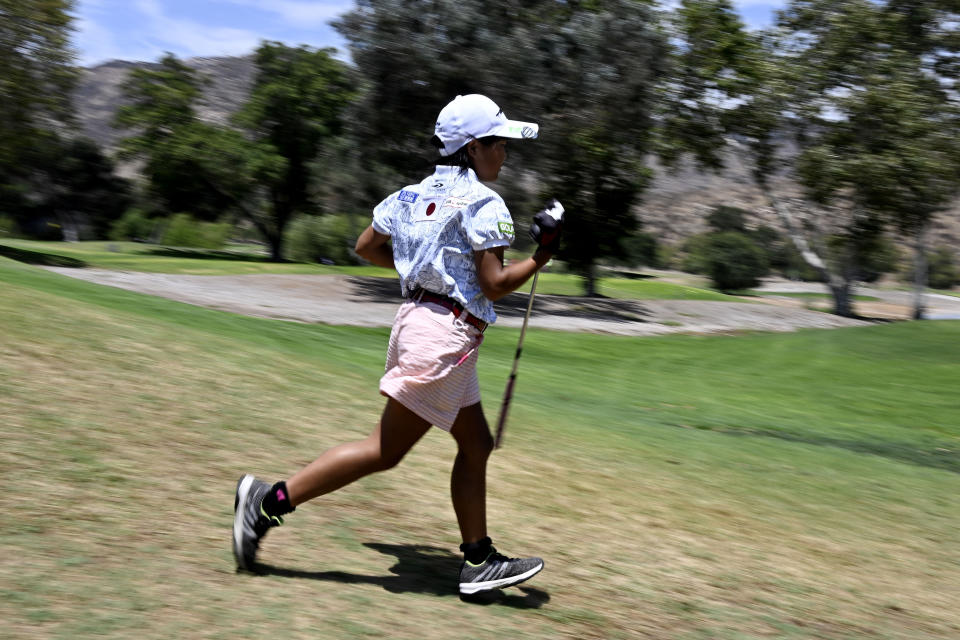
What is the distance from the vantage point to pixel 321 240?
5941 centimetres

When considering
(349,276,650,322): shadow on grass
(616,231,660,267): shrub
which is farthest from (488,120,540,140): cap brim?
(616,231,660,267): shrub

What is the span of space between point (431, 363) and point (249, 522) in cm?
107

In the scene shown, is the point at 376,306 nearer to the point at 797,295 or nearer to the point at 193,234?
the point at 193,234

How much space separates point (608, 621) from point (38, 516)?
2.67 meters

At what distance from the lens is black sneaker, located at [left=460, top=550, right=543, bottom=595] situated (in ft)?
13.8

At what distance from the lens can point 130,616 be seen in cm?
341

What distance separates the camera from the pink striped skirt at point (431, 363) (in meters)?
3.95

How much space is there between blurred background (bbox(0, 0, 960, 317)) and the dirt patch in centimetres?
413

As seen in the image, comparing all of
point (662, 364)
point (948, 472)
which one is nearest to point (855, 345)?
point (662, 364)

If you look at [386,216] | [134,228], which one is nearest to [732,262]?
[134,228]

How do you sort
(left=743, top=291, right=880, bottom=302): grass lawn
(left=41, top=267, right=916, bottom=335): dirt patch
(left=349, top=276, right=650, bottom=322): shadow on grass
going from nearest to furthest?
1. (left=41, top=267, right=916, bottom=335): dirt patch
2. (left=349, top=276, right=650, bottom=322): shadow on grass
3. (left=743, top=291, right=880, bottom=302): grass lawn

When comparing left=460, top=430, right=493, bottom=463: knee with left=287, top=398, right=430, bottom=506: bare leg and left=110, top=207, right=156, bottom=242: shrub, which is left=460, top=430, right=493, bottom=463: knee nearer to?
left=287, top=398, right=430, bottom=506: bare leg

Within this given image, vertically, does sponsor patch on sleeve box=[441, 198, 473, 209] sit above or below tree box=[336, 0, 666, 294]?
below

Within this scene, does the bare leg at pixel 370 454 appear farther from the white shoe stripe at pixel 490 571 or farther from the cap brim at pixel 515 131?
the cap brim at pixel 515 131
